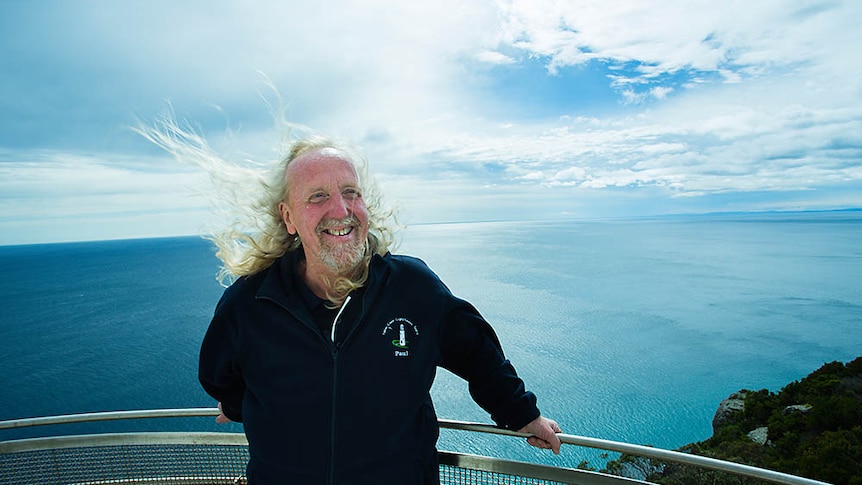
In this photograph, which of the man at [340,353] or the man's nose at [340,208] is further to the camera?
the man's nose at [340,208]

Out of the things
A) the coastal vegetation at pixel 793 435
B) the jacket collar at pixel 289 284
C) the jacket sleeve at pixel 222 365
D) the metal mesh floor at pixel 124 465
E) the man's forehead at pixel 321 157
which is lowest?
the coastal vegetation at pixel 793 435

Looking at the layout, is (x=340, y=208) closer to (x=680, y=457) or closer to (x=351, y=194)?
(x=351, y=194)

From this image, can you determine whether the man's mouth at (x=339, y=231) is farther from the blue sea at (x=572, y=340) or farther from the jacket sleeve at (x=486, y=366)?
the blue sea at (x=572, y=340)

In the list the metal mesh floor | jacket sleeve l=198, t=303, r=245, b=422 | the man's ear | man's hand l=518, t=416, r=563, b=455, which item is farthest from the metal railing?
man's hand l=518, t=416, r=563, b=455

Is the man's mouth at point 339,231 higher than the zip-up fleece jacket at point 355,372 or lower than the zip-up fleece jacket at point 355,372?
higher

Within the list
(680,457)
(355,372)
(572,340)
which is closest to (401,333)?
(355,372)

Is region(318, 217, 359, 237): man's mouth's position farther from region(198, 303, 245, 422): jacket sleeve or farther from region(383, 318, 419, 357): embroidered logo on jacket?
region(198, 303, 245, 422): jacket sleeve

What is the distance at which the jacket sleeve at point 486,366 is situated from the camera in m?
1.79

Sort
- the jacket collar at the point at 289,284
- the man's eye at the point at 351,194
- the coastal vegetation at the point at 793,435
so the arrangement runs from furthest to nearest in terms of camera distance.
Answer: the coastal vegetation at the point at 793,435 → the man's eye at the point at 351,194 → the jacket collar at the point at 289,284

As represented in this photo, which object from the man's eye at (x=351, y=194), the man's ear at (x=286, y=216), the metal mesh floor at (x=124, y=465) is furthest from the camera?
the metal mesh floor at (x=124, y=465)

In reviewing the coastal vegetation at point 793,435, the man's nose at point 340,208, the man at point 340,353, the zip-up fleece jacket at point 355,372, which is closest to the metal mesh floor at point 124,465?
the man at point 340,353

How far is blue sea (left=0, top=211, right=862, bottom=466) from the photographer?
34.1m

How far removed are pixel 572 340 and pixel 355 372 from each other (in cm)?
4761

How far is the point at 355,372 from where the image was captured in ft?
5.28
